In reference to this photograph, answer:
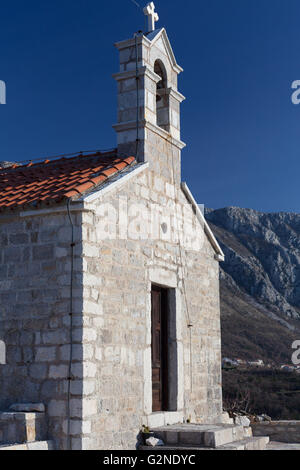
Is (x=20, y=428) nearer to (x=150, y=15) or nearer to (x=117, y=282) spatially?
(x=117, y=282)

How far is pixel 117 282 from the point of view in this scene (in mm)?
7227

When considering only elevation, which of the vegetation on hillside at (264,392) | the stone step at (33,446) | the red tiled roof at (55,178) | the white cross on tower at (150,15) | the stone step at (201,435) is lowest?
the vegetation on hillside at (264,392)

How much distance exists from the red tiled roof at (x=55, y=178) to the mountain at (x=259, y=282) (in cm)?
3027

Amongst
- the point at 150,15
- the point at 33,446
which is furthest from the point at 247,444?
the point at 150,15

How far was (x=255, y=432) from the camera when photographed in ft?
37.6

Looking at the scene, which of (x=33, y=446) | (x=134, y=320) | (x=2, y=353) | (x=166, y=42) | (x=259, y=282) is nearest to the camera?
(x=33, y=446)

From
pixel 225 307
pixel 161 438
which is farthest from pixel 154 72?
pixel 225 307

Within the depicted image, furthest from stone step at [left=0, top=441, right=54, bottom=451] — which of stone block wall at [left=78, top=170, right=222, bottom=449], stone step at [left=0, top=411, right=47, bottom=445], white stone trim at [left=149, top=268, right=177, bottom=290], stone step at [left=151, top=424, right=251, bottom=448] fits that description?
white stone trim at [left=149, top=268, right=177, bottom=290]

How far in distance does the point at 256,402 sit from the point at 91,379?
16929 millimetres

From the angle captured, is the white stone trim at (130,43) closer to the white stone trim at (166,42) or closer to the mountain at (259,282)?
the white stone trim at (166,42)

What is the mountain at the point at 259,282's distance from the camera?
40.5 meters

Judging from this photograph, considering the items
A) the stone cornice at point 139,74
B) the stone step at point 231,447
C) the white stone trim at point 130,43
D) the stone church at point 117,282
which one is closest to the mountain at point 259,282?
the stone church at point 117,282

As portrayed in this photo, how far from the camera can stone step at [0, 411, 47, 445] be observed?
621cm

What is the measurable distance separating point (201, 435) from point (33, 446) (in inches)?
Answer: 81.7
